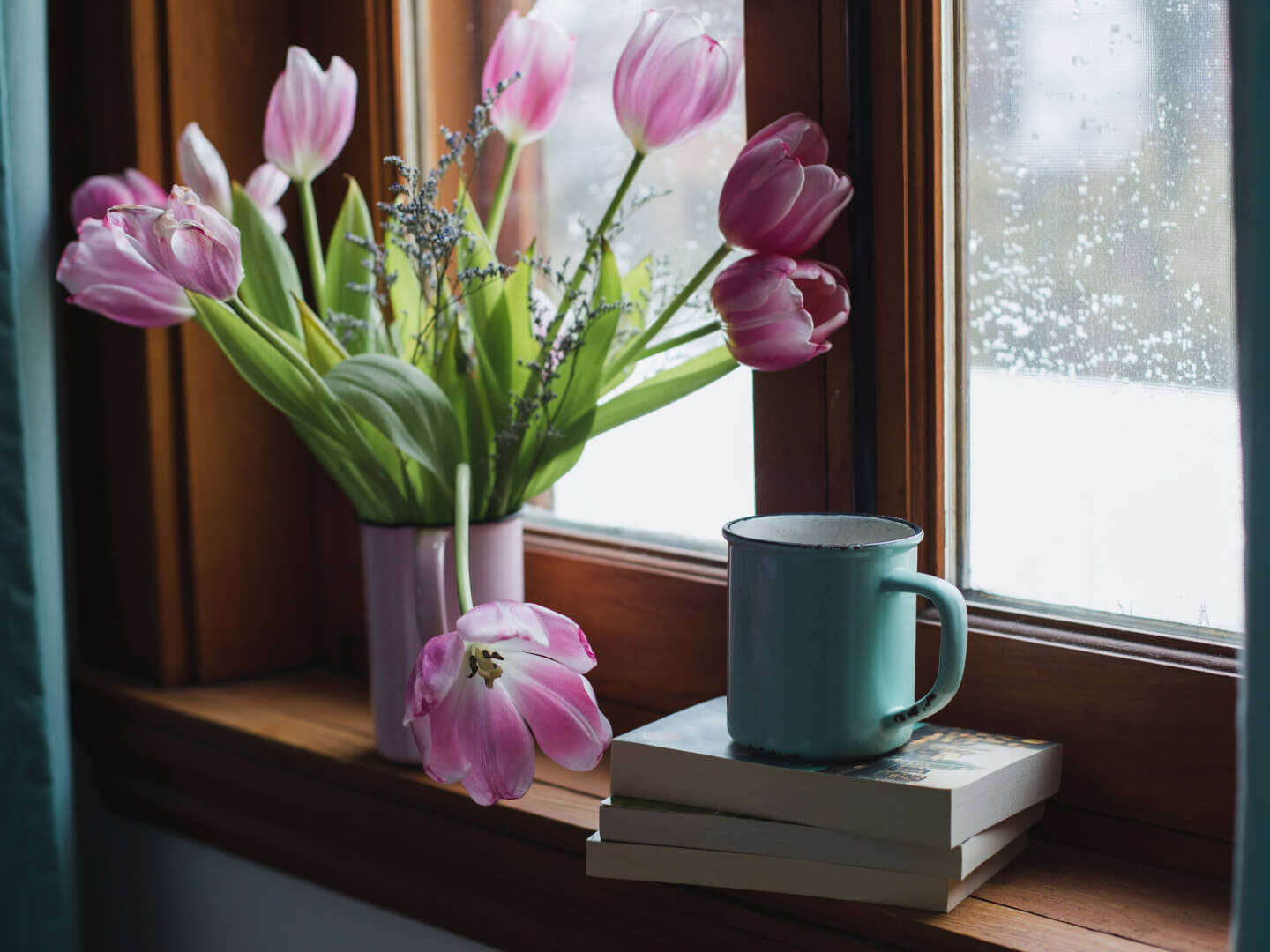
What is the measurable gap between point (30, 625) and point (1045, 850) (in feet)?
2.63

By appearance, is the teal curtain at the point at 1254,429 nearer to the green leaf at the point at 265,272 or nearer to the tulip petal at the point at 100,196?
the green leaf at the point at 265,272

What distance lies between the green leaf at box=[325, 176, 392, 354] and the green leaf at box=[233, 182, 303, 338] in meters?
0.04

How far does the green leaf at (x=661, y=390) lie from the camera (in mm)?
847

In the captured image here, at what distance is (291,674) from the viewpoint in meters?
1.25

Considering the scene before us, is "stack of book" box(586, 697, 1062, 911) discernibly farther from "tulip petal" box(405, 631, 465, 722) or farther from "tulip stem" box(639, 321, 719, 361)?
"tulip stem" box(639, 321, 719, 361)

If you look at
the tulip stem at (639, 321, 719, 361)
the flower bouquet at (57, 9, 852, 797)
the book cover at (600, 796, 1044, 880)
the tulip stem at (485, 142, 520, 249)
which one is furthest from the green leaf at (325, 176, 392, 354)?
the book cover at (600, 796, 1044, 880)

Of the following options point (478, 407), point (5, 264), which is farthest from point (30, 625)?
point (478, 407)

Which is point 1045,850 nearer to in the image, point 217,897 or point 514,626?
point 514,626

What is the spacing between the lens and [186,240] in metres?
0.68

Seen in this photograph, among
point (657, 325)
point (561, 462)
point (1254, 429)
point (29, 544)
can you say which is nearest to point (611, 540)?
point (561, 462)

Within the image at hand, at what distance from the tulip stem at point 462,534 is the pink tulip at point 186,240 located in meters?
0.20

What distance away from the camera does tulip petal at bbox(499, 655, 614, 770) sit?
2.29ft

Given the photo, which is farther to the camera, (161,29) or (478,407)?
(161,29)

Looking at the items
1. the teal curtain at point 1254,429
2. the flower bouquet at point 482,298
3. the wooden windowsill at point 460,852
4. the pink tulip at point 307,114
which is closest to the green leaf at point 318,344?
the flower bouquet at point 482,298
